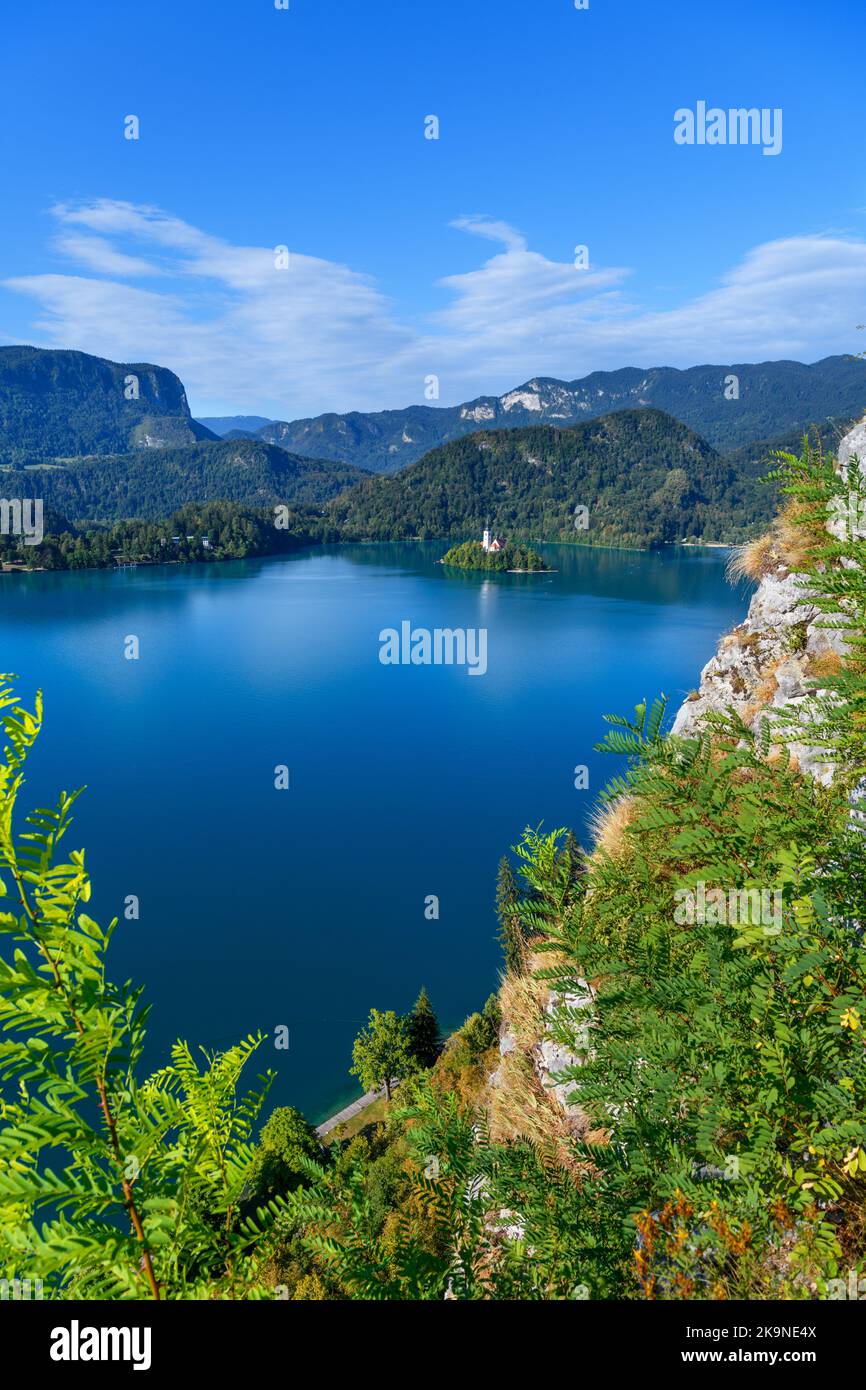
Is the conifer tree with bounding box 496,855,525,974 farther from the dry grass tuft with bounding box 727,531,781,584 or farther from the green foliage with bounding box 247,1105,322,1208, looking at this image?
the dry grass tuft with bounding box 727,531,781,584

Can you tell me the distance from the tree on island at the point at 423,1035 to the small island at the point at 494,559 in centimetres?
9091

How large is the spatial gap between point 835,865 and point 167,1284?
2.86 metres

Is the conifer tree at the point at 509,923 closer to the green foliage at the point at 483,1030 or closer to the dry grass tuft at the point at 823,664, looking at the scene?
the green foliage at the point at 483,1030

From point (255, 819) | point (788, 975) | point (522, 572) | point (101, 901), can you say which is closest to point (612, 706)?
point (255, 819)

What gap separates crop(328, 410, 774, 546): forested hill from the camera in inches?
5861

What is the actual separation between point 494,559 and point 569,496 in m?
78.1

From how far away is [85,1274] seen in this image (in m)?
1.90

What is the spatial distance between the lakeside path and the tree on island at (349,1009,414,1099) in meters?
0.53

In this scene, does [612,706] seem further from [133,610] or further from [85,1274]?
[133,610]

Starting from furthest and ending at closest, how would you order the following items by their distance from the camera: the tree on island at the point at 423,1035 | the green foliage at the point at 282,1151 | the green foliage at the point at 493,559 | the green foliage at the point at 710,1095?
the green foliage at the point at 493,559
the tree on island at the point at 423,1035
the green foliage at the point at 282,1151
the green foliage at the point at 710,1095

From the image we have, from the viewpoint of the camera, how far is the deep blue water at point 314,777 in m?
22.8

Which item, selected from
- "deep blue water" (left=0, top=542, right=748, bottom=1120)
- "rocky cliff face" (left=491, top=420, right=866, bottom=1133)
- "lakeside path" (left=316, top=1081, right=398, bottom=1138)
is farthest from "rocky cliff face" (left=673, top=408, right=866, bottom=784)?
"lakeside path" (left=316, top=1081, right=398, bottom=1138)
